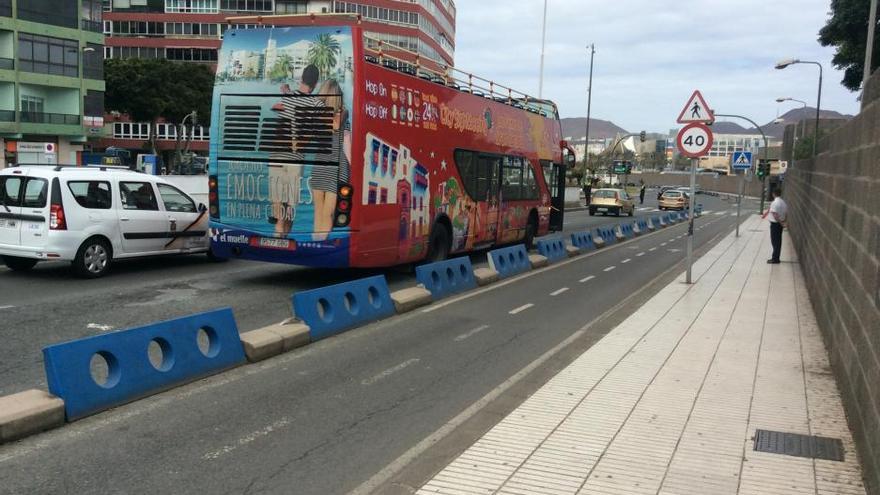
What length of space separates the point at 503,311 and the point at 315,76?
14.6 ft

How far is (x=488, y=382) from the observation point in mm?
6930

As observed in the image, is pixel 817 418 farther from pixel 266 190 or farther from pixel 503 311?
pixel 266 190

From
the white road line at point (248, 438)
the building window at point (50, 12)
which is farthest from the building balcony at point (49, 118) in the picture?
the white road line at point (248, 438)

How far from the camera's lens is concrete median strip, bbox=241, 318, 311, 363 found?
7.25 metres

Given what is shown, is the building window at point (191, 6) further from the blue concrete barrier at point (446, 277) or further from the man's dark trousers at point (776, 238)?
the blue concrete barrier at point (446, 277)

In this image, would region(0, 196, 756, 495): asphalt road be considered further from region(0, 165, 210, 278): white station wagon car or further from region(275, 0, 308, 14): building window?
region(275, 0, 308, 14): building window

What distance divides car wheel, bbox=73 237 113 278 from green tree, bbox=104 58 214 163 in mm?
58263

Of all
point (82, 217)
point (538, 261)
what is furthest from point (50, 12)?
point (538, 261)

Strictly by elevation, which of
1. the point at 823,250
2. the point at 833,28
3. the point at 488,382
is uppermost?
the point at 833,28

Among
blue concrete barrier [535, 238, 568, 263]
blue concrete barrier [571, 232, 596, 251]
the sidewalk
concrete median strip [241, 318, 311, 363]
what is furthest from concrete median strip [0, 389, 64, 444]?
blue concrete barrier [571, 232, 596, 251]

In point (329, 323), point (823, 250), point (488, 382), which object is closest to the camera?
point (488, 382)

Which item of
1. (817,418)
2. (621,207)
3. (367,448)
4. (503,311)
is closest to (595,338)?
(503,311)

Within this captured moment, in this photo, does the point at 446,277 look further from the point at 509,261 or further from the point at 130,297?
the point at 130,297

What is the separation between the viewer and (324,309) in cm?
870
